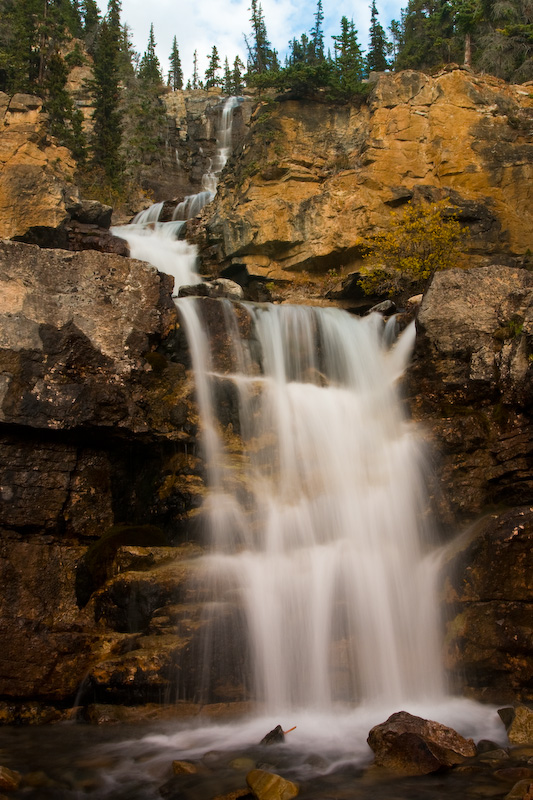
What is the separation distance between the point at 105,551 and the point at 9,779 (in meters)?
3.81

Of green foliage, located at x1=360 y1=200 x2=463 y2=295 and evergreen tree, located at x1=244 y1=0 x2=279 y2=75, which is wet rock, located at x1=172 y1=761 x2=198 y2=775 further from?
evergreen tree, located at x1=244 y1=0 x2=279 y2=75

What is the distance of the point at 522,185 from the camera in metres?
20.1

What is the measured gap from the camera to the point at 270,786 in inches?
187

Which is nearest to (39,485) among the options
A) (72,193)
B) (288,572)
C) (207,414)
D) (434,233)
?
(207,414)

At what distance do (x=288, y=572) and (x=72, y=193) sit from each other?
16774mm

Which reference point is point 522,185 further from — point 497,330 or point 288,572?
point 288,572

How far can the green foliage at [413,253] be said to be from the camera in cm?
1648

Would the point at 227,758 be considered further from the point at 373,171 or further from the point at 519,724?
the point at 373,171

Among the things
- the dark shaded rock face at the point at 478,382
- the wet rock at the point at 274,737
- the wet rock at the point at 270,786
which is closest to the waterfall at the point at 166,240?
the dark shaded rock face at the point at 478,382

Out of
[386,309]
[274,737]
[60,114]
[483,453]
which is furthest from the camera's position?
[60,114]

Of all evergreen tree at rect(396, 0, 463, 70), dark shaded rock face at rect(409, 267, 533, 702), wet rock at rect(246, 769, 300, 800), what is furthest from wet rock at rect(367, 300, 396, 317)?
evergreen tree at rect(396, 0, 463, 70)

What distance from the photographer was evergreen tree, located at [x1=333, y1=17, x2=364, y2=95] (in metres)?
23.4

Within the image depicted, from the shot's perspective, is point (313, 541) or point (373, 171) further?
point (373, 171)

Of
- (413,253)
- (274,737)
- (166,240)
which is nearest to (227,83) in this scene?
(166,240)
